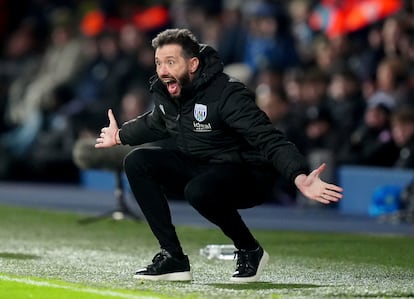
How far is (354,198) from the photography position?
13461 mm

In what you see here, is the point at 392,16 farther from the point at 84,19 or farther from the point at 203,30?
the point at 84,19

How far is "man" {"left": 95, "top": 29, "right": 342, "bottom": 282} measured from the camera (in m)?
7.11

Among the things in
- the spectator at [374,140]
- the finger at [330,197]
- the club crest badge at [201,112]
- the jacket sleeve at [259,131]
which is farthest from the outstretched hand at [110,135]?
the spectator at [374,140]

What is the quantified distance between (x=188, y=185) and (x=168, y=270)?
521mm

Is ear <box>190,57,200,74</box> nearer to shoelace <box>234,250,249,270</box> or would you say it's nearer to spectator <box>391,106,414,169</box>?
shoelace <box>234,250,249,270</box>

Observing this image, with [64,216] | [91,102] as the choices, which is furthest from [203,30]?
[64,216]

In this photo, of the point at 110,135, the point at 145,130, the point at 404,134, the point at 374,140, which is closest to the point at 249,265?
the point at 145,130

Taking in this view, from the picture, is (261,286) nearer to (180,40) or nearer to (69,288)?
(69,288)

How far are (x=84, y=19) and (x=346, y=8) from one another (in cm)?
558

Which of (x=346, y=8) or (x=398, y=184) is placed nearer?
Answer: (x=398, y=184)

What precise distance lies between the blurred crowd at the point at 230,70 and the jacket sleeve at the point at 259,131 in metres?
5.61

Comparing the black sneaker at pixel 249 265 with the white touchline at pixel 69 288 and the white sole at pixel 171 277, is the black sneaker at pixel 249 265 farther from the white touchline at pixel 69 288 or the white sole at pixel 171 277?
the white touchline at pixel 69 288

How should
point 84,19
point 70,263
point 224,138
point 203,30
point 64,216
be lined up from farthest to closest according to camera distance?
point 84,19 → point 203,30 → point 64,216 → point 70,263 → point 224,138

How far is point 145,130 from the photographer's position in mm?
7594
